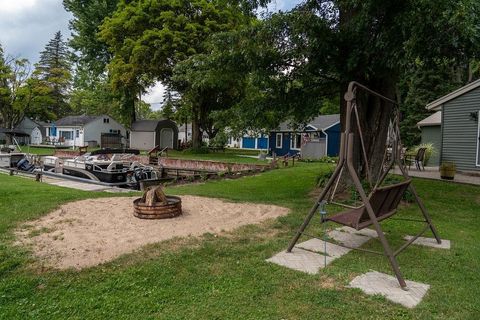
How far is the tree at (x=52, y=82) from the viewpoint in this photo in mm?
35906

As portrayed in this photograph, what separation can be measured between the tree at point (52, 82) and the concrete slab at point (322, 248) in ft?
123

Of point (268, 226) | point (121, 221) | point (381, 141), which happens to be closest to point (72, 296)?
point (121, 221)

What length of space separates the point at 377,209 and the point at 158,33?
22.3 metres

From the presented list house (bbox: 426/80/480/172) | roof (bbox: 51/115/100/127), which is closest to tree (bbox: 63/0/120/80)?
roof (bbox: 51/115/100/127)

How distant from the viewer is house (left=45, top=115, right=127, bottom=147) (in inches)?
1460

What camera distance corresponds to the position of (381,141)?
8.12 m

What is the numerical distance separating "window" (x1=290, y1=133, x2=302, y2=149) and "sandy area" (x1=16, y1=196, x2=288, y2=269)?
18.6 m

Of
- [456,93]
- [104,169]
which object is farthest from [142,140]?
[456,93]

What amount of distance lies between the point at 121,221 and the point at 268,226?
2308mm

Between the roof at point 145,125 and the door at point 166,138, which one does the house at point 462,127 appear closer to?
the door at point 166,138

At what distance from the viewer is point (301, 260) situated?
4.07 m

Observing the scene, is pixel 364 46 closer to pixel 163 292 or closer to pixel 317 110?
pixel 317 110

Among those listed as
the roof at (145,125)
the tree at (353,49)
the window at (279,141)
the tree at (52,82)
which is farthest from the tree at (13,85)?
the tree at (353,49)

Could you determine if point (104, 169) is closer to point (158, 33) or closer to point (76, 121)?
point (158, 33)
